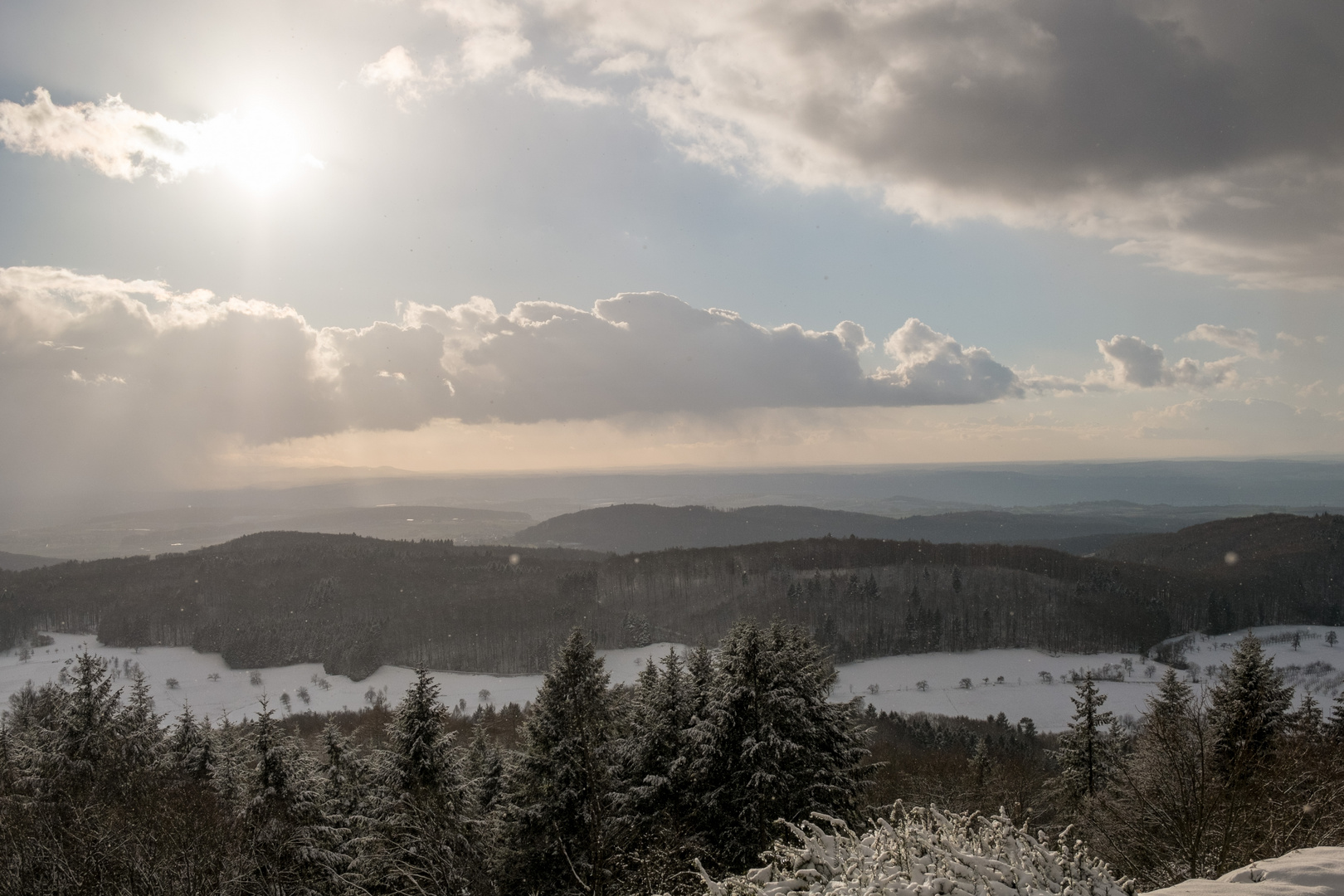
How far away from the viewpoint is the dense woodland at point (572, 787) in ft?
49.1

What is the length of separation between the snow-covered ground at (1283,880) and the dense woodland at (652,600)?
455 feet

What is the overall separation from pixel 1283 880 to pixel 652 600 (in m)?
161

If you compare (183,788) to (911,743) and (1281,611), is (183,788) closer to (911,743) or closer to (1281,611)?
(911,743)

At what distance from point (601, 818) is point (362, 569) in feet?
577

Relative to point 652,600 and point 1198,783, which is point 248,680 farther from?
point 1198,783

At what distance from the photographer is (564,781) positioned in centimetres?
1855

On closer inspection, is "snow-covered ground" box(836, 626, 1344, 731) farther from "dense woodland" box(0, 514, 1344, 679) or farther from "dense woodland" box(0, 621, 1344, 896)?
"dense woodland" box(0, 621, 1344, 896)

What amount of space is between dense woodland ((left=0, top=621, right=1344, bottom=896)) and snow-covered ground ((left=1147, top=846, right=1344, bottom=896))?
9914 millimetres

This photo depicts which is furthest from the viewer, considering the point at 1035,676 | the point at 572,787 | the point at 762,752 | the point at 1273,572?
the point at 1273,572

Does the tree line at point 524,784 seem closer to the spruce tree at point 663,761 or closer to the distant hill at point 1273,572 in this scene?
the spruce tree at point 663,761

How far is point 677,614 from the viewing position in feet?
Answer: 514

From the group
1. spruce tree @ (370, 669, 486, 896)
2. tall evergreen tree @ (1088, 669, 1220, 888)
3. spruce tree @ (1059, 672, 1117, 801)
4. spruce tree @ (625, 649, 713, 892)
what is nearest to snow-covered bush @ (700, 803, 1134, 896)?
tall evergreen tree @ (1088, 669, 1220, 888)

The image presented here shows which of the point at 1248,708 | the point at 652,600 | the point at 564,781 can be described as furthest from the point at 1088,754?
the point at 652,600

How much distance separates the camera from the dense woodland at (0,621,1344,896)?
49.1 feet
